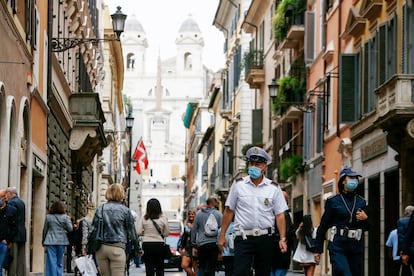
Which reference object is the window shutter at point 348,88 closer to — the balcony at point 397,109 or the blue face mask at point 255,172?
the balcony at point 397,109

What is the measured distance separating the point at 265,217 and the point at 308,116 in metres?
27.2

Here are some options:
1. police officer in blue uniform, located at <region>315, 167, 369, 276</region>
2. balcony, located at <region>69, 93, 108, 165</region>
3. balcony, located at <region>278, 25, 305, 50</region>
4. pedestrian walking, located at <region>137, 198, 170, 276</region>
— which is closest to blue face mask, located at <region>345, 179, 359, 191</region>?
police officer in blue uniform, located at <region>315, 167, 369, 276</region>

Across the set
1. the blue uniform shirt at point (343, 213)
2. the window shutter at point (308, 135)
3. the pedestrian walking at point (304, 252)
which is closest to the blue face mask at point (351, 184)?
the blue uniform shirt at point (343, 213)

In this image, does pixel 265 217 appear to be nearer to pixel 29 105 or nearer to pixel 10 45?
pixel 10 45

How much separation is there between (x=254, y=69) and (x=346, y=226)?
41918mm

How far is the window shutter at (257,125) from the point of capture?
58062mm

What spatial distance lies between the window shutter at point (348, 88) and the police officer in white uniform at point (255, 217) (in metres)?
18.2

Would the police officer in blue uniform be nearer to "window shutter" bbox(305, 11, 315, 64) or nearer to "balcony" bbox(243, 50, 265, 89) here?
"window shutter" bbox(305, 11, 315, 64)

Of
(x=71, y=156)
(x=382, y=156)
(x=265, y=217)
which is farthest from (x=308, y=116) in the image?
(x=265, y=217)

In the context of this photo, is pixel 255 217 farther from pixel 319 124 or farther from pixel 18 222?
pixel 319 124

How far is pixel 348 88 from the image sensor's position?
33.4 meters

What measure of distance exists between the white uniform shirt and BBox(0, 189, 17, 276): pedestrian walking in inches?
199

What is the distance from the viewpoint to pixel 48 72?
102ft

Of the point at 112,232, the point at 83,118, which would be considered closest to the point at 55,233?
the point at 112,232
